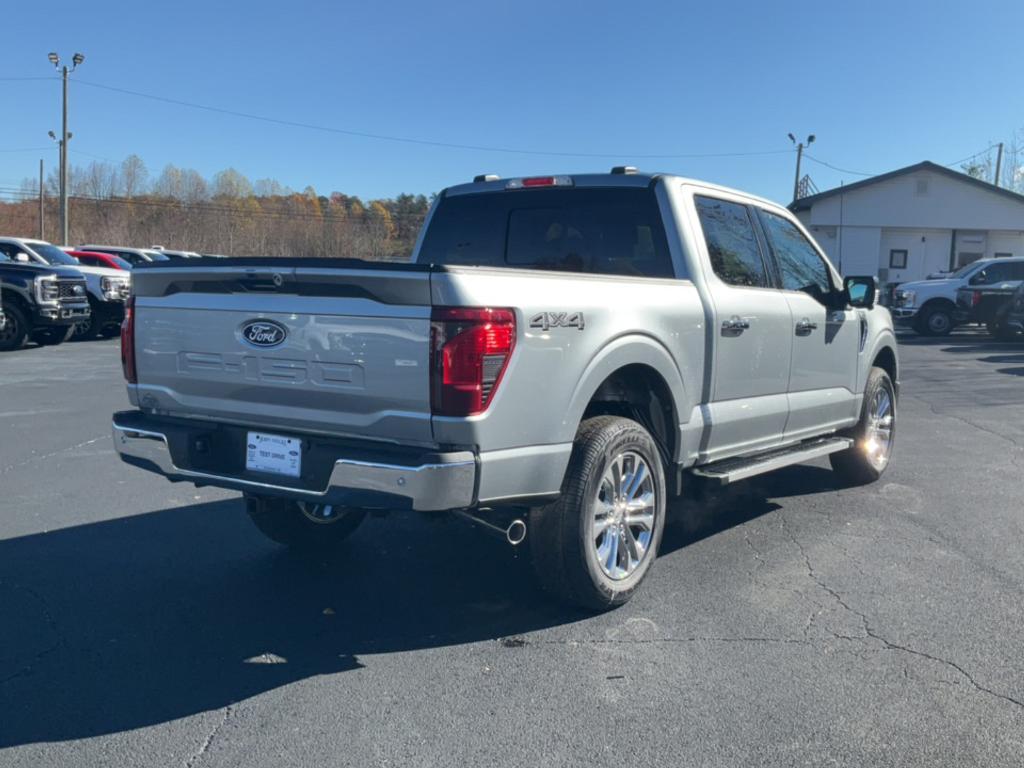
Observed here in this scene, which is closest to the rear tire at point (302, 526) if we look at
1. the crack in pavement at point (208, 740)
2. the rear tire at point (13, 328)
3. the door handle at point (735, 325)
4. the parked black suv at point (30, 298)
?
the crack in pavement at point (208, 740)

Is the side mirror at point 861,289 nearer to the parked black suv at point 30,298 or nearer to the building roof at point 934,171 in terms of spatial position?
the parked black suv at point 30,298

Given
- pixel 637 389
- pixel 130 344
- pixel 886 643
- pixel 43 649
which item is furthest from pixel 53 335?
pixel 886 643

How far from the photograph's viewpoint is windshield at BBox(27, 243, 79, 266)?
60.1 feet

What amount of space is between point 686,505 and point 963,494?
214cm

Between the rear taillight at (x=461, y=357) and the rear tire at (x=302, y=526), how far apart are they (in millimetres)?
1681

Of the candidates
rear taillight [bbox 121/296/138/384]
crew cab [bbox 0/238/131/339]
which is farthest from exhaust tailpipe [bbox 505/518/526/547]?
crew cab [bbox 0/238/131/339]

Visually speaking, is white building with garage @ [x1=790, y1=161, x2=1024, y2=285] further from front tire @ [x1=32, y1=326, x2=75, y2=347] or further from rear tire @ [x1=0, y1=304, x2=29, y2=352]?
rear tire @ [x1=0, y1=304, x2=29, y2=352]

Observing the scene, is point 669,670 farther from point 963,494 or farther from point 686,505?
point 963,494

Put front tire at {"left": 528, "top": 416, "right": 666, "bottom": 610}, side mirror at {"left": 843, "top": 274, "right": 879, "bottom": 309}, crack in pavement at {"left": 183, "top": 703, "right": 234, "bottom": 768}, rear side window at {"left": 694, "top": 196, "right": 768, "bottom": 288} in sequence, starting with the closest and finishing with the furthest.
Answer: crack in pavement at {"left": 183, "top": 703, "right": 234, "bottom": 768} → front tire at {"left": 528, "top": 416, "right": 666, "bottom": 610} → rear side window at {"left": 694, "top": 196, "right": 768, "bottom": 288} → side mirror at {"left": 843, "top": 274, "right": 879, "bottom": 309}

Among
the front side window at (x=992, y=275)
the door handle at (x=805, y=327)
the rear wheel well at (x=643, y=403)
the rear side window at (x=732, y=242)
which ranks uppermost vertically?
the front side window at (x=992, y=275)

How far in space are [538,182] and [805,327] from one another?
6.46 feet

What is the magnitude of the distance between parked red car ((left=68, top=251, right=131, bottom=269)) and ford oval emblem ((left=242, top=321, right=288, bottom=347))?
20.0 meters

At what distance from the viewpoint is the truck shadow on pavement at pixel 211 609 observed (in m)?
3.56

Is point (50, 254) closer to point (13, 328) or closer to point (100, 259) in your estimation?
point (13, 328)
